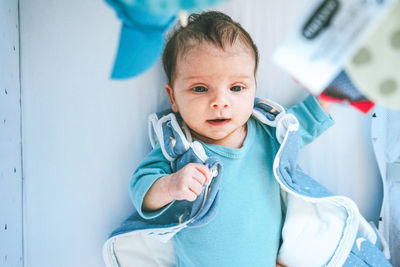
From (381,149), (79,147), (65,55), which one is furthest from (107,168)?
(381,149)

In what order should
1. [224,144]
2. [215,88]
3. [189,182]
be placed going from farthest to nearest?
[224,144], [215,88], [189,182]

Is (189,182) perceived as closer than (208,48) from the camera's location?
Yes

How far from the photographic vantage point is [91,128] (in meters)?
1.03

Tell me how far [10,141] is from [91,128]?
7.6 inches

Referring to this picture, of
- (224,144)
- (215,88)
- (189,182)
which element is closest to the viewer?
(189,182)

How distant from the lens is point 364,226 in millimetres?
953

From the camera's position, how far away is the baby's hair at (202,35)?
2.76ft

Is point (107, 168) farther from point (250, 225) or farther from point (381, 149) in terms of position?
point (381, 149)

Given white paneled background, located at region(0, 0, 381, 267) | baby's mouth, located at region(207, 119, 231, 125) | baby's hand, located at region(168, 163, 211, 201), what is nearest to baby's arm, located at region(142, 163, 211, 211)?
baby's hand, located at region(168, 163, 211, 201)

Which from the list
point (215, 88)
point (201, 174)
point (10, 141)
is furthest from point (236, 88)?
point (10, 141)

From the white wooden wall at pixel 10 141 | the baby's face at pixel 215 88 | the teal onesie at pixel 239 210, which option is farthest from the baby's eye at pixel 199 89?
the white wooden wall at pixel 10 141

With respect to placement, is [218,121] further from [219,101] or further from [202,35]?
[202,35]

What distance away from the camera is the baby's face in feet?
2.70

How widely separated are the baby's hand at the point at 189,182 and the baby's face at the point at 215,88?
0.44 feet
